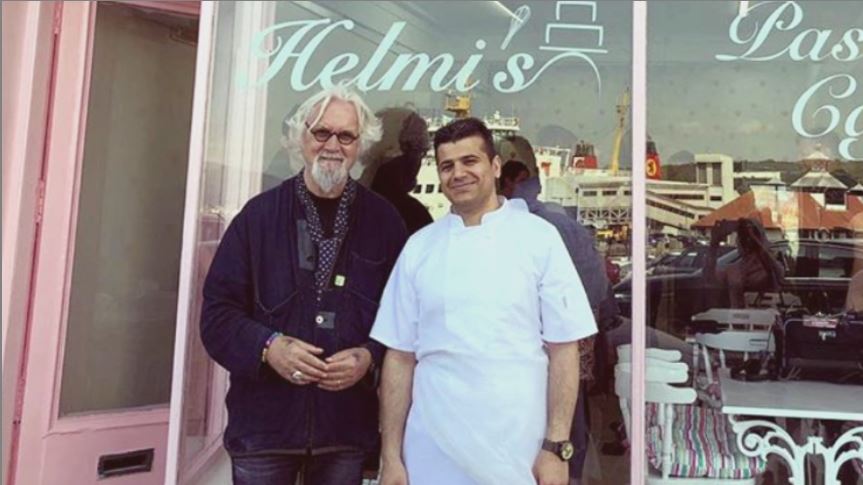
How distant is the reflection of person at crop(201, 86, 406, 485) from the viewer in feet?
5.71

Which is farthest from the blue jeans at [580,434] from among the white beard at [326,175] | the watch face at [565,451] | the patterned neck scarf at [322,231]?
the white beard at [326,175]

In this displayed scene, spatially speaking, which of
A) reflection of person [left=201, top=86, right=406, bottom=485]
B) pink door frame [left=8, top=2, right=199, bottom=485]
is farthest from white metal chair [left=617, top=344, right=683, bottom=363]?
pink door frame [left=8, top=2, right=199, bottom=485]

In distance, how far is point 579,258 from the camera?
238 cm

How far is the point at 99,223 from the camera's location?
2512 millimetres

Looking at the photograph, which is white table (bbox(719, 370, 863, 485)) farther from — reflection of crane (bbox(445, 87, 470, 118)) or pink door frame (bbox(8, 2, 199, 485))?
pink door frame (bbox(8, 2, 199, 485))

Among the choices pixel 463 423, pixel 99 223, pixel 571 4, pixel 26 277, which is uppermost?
pixel 571 4

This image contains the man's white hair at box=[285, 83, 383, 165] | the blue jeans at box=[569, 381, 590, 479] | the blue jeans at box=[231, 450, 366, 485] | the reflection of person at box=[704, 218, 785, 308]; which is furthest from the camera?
the reflection of person at box=[704, 218, 785, 308]

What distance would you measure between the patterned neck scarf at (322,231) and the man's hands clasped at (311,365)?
16 cm

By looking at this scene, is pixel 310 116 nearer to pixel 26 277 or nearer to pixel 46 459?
pixel 26 277

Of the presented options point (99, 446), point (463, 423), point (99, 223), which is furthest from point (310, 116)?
point (99, 446)

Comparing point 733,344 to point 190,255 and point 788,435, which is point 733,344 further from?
point 190,255

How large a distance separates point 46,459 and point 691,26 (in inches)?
119

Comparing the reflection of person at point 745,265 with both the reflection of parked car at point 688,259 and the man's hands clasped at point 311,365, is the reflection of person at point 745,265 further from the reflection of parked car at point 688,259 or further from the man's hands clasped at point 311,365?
the man's hands clasped at point 311,365

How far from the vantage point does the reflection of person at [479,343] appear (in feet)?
5.42
